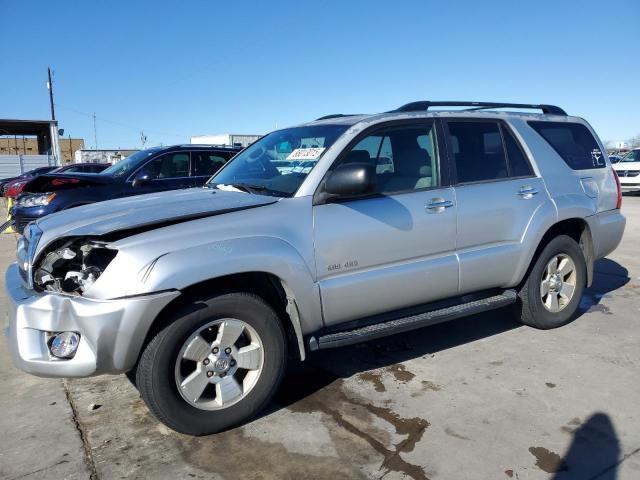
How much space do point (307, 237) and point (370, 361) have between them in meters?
1.39

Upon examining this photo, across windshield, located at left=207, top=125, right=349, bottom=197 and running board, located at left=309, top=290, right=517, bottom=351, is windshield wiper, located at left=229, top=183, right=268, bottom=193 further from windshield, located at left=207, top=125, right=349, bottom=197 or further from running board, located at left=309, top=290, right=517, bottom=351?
running board, located at left=309, top=290, right=517, bottom=351

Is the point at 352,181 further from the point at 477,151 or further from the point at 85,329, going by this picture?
the point at 85,329

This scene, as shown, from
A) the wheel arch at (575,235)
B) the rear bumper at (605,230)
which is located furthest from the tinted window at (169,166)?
the rear bumper at (605,230)

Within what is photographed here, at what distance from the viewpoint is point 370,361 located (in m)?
4.16

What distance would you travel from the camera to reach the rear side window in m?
4.78

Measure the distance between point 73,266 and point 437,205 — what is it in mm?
2418

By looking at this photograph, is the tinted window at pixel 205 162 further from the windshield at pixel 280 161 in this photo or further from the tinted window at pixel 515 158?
the tinted window at pixel 515 158

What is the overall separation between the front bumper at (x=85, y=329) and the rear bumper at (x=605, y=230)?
3.90 m

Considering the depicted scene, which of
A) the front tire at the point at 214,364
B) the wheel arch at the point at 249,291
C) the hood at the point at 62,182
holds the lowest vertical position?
the front tire at the point at 214,364

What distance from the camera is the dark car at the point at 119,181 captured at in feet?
24.8

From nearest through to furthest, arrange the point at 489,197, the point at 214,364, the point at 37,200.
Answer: the point at 214,364, the point at 489,197, the point at 37,200

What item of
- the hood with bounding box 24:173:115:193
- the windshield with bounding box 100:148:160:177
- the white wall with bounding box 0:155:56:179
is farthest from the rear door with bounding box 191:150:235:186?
the white wall with bounding box 0:155:56:179

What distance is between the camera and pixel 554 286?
4.73 meters

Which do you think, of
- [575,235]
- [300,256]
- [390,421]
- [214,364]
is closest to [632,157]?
[575,235]
